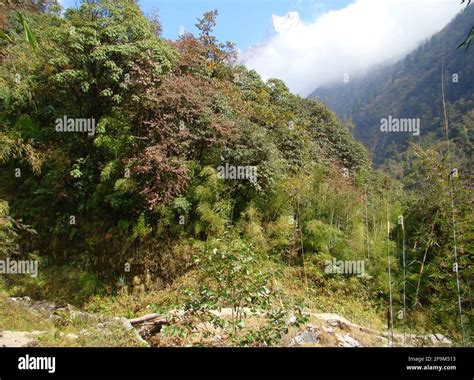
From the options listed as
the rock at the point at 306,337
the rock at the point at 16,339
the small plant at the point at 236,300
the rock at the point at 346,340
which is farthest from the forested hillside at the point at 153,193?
the small plant at the point at 236,300

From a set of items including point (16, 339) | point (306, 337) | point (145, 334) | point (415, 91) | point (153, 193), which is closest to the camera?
point (16, 339)

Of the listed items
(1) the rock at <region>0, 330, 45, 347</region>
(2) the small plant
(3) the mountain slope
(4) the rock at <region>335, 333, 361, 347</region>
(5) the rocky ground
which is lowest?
(4) the rock at <region>335, 333, 361, 347</region>

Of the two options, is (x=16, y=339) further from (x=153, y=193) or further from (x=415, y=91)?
(x=415, y=91)

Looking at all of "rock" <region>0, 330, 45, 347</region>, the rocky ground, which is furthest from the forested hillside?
"rock" <region>0, 330, 45, 347</region>

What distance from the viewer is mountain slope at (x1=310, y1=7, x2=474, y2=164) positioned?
12.7 metres

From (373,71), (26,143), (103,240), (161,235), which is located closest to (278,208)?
(161,235)

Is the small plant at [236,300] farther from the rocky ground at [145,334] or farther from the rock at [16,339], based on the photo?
the rock at [16,339]

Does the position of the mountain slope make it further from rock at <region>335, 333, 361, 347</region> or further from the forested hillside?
rock at <region>335, 333, 361, 347</region>

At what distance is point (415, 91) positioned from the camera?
16.8 m

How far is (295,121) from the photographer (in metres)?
9.91

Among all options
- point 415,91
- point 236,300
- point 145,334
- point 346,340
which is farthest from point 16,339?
point 415,91

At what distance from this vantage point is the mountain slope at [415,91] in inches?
500
